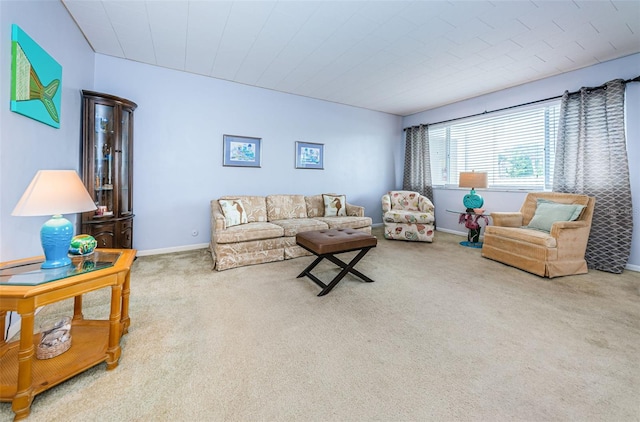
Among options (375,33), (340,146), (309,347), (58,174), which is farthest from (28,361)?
(340,146)

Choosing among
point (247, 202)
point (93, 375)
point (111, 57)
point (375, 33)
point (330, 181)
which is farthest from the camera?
point (330, 181)

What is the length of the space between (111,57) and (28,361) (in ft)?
12.0

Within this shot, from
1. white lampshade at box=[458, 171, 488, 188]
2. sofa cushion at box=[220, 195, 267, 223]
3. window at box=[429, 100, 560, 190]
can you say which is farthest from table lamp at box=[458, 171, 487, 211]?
sofa cushion at box=[220, 195, 267, 223]

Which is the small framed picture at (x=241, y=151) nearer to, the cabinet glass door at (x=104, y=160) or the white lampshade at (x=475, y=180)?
the cabinet glass door at (x=104, y=160)

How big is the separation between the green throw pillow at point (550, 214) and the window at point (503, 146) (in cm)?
77

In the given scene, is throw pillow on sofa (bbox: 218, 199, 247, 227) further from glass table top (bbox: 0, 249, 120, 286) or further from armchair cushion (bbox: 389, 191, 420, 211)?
armchair cushion (bbox: 389, 191, 420, 211)

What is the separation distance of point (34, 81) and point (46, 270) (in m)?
1.45

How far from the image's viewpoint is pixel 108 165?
9.77ft

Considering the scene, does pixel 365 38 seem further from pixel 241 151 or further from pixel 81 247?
pixel 81 247

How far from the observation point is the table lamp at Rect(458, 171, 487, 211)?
4145 millimetres

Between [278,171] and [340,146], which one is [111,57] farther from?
[340,146]

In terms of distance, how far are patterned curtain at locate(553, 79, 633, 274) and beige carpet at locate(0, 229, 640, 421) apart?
0.62 meters

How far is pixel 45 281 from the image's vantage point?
1196 millimetres

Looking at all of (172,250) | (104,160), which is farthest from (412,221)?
(104,160)
